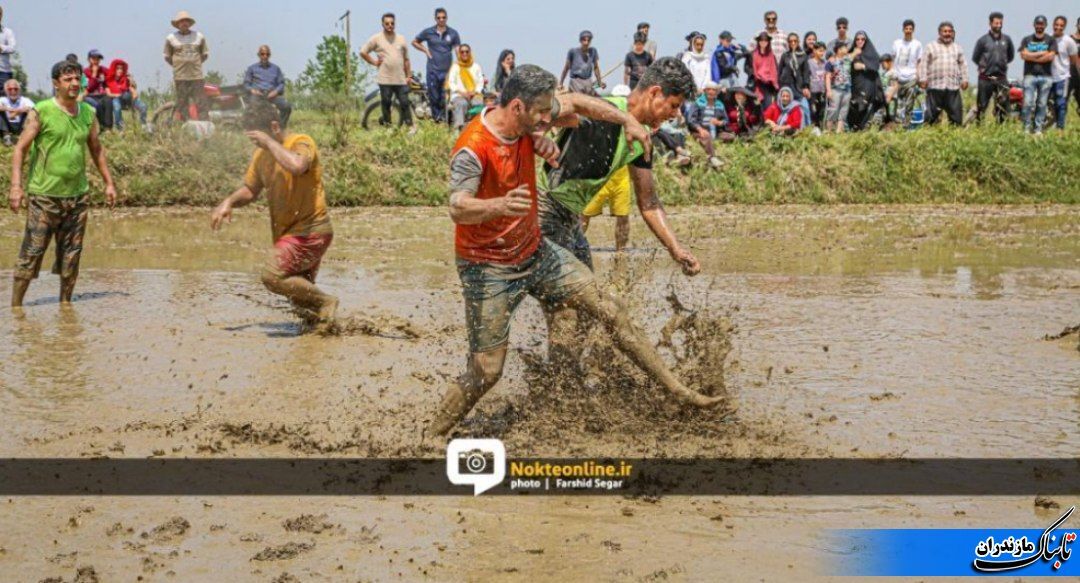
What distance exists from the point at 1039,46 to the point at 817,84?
3.13 m

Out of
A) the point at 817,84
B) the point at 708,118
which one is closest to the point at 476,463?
the point at 708,118

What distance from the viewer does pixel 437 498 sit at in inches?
211

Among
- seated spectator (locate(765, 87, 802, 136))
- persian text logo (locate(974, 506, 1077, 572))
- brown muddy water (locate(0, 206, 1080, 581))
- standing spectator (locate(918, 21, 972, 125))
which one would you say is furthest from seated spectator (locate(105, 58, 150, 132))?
persian text logo (locate(974, 506, 1077, 572))

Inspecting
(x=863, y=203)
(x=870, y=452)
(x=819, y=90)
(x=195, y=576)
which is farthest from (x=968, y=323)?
(x=819, y=90)

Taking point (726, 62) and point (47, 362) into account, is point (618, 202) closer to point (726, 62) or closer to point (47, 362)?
point (47, 362)

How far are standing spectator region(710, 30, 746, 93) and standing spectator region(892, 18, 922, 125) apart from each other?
292 centimetres

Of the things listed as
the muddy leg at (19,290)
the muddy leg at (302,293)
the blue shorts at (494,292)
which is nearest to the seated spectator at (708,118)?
the muddy leg at (302,293)

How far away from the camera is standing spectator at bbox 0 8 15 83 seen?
54.6 ft

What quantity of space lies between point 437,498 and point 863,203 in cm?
1374

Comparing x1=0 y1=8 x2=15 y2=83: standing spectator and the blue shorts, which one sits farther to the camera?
x1=0 y1=8 x2=15 y2=83: standing spectator

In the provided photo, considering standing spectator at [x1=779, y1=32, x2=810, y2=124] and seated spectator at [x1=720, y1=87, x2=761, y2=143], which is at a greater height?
standing spectator at [x1=779, y1=32, x2=810, y2=124]

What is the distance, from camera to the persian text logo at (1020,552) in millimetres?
4621

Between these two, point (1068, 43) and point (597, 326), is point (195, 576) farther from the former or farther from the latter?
point (1068, 43)

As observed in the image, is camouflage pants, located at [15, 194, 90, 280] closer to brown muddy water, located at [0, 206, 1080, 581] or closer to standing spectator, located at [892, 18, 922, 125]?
brown muddy water, located at [0, 206, 1080, 581]
